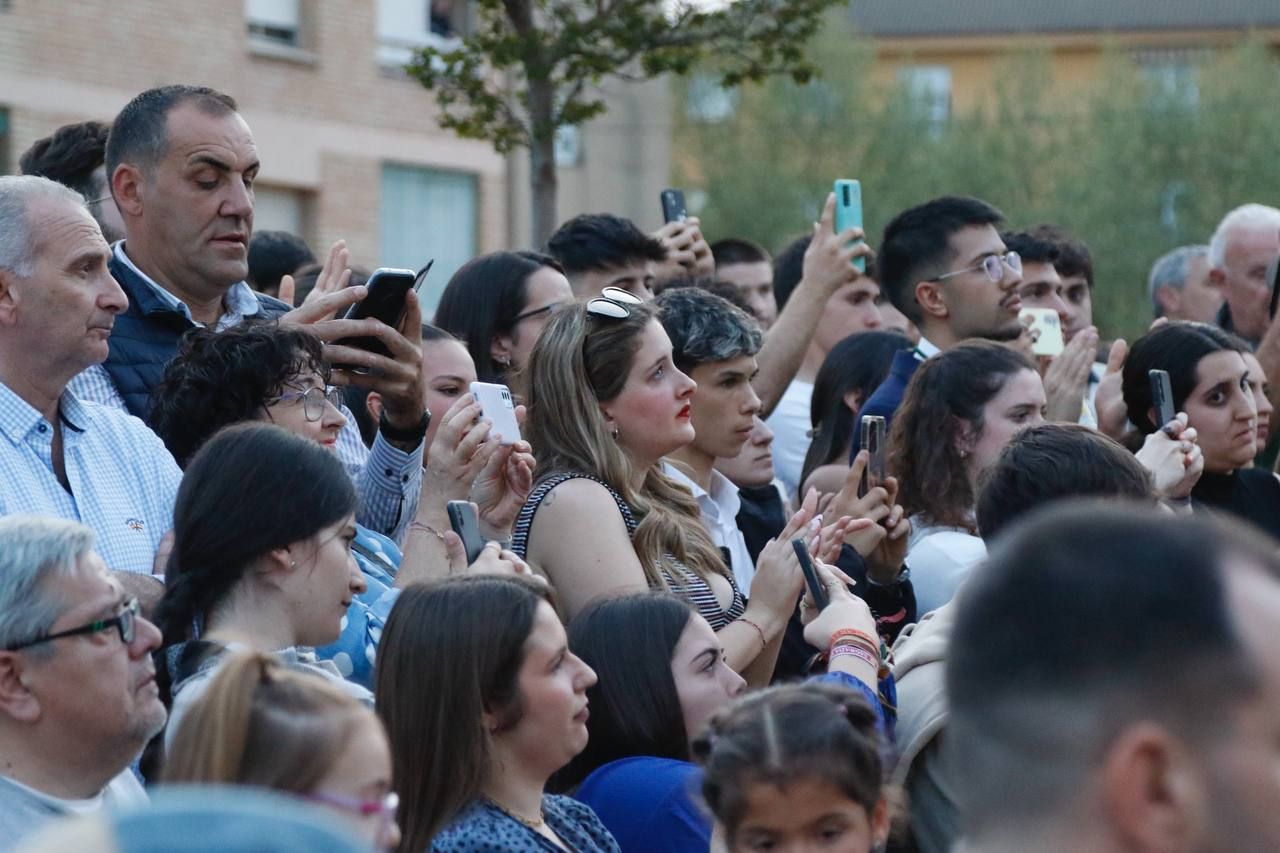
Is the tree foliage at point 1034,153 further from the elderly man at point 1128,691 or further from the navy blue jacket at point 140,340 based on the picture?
the elderly man at point 1128,691

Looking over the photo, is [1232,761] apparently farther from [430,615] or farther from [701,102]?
[701,102]

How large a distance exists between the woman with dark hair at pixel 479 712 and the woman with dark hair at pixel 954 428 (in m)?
1.94

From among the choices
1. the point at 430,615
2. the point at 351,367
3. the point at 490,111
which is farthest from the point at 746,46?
the point at 430,615

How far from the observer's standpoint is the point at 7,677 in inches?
126

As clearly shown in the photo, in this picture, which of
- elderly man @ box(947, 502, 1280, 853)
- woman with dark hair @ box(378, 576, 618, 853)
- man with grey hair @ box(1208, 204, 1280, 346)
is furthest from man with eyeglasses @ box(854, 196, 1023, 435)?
elderly man @ box(947, 502, 1280, 853)

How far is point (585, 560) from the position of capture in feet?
15.6

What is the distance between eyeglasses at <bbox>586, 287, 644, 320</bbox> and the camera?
5223 millimetres

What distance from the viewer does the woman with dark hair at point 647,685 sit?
3996 millimetres

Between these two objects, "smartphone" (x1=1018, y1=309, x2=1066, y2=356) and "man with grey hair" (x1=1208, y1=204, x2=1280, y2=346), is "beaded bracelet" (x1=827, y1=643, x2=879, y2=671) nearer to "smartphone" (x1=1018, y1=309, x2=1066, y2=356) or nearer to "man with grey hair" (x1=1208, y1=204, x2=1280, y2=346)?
"smartphone" (x1=1018, y1=309, x2=1066, y2=356)

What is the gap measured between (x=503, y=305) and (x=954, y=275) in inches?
75.8

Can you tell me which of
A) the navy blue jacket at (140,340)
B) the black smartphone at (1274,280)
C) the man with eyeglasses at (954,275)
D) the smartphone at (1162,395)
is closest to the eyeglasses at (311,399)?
the navy blue jacket at (140,340)

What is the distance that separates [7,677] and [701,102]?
1393 inches

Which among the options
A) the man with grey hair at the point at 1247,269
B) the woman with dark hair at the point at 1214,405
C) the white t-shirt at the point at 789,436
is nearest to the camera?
the woman with dark hair at the point at 1214,405

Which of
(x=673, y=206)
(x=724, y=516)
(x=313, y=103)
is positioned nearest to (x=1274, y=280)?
(x=673, y=206)
